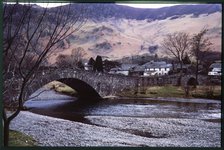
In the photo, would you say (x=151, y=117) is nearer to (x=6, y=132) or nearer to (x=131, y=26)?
(x=131, y=26)

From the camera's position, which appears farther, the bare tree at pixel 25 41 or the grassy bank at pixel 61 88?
the grassy bank at pixel 61 88

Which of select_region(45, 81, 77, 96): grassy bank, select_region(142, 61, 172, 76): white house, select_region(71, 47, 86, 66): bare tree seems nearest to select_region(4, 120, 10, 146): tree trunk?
select_region(45, 81, 77, 96): grassy bank

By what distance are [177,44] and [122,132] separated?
3.75ft

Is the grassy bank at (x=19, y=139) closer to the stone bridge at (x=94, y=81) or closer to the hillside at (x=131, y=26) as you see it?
the stone bridge at (x=94, y=81)

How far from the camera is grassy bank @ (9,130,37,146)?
457 centimetres

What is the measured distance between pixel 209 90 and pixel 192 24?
76cm

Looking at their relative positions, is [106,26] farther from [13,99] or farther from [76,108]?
[13,99]

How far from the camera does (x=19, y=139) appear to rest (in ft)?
15.0

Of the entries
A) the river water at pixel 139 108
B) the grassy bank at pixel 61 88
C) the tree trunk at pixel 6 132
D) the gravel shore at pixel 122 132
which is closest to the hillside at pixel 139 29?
the grassy bank at pixel 61 88

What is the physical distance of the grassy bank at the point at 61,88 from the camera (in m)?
4.74

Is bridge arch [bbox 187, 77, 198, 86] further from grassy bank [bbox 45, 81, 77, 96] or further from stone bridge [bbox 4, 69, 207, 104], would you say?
grassy bank [bbox 45, 81, 77, 96]

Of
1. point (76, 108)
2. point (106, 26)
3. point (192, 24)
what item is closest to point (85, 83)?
point (76, 108)

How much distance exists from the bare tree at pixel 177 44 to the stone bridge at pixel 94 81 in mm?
247

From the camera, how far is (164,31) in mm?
4711
